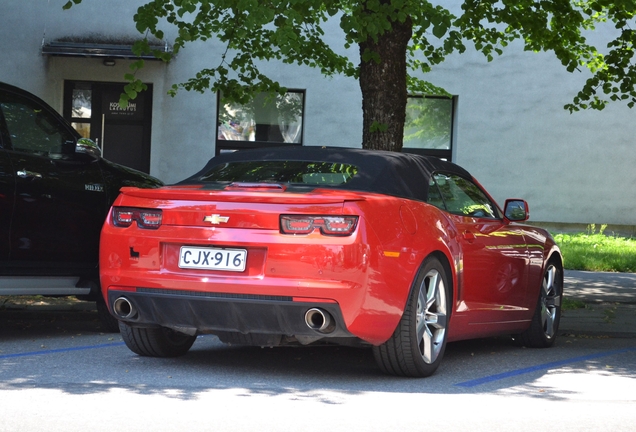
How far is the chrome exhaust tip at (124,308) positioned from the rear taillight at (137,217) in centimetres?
45

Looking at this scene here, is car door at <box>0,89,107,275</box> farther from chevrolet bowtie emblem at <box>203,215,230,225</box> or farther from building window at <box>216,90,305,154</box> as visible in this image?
building window at <box>216,90,305,154</box>

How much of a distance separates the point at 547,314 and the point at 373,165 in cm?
256

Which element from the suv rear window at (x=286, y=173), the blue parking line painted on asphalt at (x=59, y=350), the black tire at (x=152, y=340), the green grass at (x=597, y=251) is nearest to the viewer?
the suv rear window at (x=286, y=173)

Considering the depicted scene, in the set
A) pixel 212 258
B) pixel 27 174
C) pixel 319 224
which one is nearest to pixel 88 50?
pixel 27 174

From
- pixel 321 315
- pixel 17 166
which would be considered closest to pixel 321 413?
pixel 321 315

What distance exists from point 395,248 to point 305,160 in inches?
47.9

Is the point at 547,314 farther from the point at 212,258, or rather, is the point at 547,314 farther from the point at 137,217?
the point at 137,217

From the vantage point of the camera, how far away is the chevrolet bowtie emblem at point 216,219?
5832mm

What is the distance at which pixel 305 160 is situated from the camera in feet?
22.4

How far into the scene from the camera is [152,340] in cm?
668

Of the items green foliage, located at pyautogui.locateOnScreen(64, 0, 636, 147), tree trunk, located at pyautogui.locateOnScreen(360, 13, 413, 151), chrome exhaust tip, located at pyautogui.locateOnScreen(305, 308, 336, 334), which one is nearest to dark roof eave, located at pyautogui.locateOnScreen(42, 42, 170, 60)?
green foliage, located at pyautogui.locateOnScreen(64, 0, 636, 147)

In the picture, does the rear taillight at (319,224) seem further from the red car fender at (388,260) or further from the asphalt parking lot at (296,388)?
the asphalt parking lot at (296,388)

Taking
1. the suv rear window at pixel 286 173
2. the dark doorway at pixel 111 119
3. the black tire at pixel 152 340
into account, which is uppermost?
the dark doorway at pixel 111 119

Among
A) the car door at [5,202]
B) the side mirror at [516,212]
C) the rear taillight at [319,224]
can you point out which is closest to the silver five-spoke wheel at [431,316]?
the rear taillight at [319,224]
